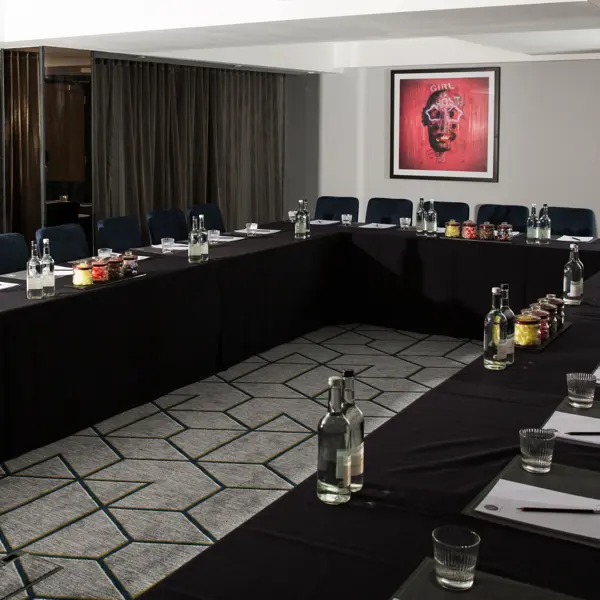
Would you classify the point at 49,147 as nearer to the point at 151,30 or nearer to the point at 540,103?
the point at 151,30

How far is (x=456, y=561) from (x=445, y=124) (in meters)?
8.87

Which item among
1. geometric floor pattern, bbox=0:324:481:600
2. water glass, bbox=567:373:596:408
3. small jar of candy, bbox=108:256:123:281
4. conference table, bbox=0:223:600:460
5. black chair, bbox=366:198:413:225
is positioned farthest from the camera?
black chair, bbox=366:198:413:225

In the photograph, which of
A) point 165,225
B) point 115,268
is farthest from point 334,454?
point 165,225

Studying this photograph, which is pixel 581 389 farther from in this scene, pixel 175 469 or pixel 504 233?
pixel 504 233

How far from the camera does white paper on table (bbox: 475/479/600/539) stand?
200 cm

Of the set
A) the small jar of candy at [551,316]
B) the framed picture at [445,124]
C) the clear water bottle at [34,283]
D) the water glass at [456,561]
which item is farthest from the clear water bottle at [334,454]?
the framed picture at [445,124]

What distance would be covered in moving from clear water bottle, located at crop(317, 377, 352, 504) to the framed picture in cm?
820

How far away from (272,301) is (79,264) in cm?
189

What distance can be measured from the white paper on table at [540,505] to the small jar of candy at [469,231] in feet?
15.5

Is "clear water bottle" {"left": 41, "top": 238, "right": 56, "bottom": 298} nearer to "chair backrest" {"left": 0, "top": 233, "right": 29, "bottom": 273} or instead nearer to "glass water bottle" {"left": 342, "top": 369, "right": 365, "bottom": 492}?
"chair backrest" {"left": 0, "top": 233, "right": 29, "bottom": 273}

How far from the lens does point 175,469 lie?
14.3 feet

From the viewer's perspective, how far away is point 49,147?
7562mm

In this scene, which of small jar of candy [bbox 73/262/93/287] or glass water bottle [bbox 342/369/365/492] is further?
small jar of candy [bbox 73/262/93/287]

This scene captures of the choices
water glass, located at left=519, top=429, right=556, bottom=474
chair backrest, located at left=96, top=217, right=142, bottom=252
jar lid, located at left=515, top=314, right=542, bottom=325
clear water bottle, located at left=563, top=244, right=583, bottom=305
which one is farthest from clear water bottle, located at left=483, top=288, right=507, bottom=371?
chair backrest, located at left=96, top=217, right=142, bottom=252
